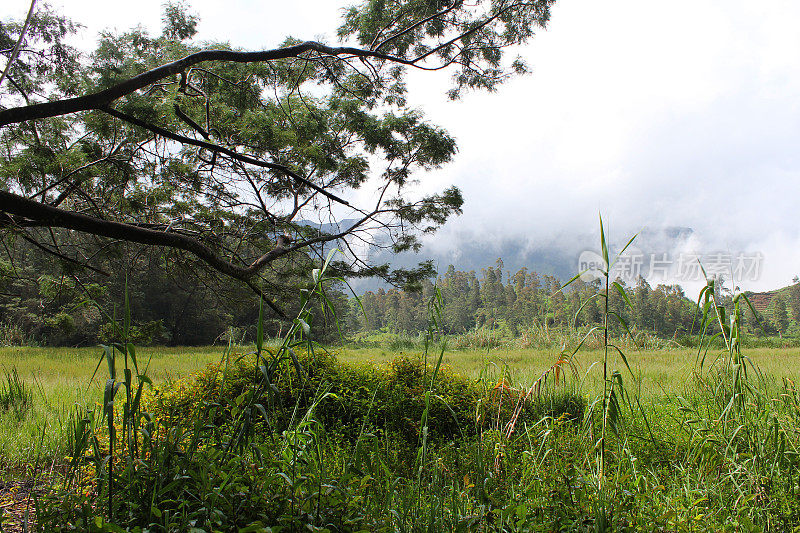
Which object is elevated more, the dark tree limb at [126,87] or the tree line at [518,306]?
the dark tree limb at [126,87]

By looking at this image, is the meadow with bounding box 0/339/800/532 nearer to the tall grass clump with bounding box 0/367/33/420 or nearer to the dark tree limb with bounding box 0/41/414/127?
the tall grass clump with bounding box 0/367/33/420

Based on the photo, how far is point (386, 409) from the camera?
3.06 metres

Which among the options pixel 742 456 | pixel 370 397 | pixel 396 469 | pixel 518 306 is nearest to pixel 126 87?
pixel 370 397

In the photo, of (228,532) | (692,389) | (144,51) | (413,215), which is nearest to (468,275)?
A: (413,215)

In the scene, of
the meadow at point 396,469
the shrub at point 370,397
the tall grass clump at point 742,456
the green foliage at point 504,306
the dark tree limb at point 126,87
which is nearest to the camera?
the meadow at point 396,469

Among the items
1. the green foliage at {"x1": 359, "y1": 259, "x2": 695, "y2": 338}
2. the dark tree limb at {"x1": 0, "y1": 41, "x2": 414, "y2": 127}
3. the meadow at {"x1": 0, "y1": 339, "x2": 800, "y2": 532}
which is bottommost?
the meadow at {"x1": 0, "y1": 339, "x2": 800, "y2": 532}

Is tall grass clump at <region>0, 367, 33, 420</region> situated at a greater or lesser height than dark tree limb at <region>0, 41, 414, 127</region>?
lesser

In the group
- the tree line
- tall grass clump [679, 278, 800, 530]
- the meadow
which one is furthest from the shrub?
the tree line

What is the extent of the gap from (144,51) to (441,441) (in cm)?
1064

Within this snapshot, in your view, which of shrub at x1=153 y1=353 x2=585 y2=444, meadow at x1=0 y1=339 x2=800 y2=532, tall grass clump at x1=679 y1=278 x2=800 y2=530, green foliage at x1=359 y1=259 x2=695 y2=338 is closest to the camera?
meadow at x1=0 y1=339 x2=800 y2=532

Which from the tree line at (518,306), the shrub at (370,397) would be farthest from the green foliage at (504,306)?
the shrub at (370,397)

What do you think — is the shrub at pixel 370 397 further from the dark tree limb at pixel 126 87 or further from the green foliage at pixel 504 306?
the green foliage at pixel 504 306

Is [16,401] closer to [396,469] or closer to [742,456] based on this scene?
[396,469]

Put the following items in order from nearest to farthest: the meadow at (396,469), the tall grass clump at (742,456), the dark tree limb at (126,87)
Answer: the meadow at (396,469) < the tall grass clump at (742,456) < the dark tree limb at (126,87)
